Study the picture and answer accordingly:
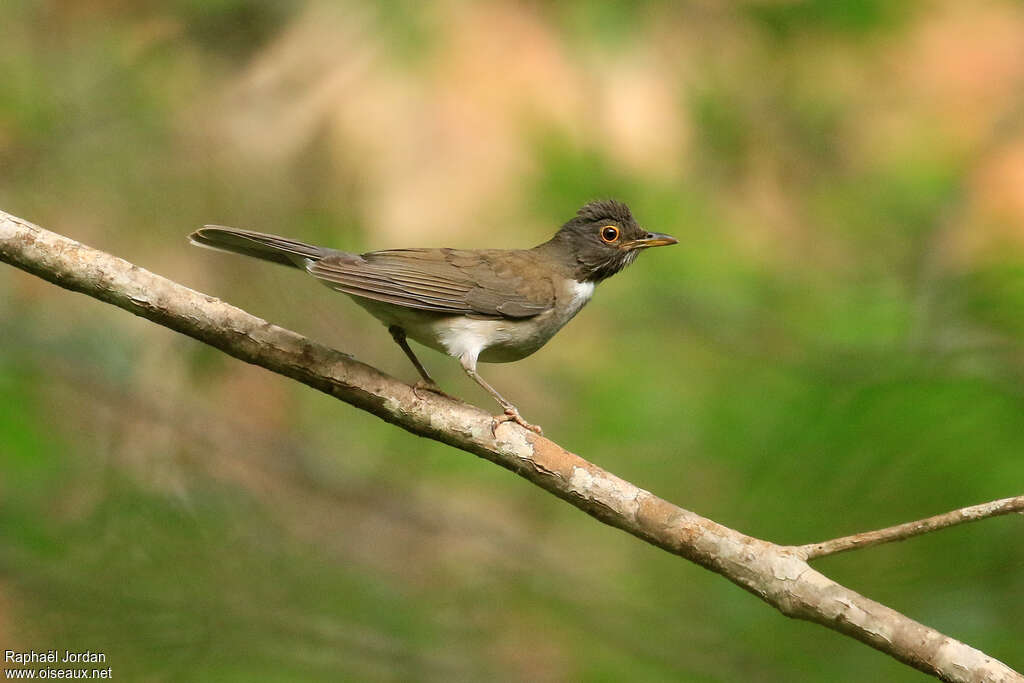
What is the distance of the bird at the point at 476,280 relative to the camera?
3.95 metres

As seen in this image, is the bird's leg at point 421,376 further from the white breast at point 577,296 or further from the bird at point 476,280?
the white breast at point 577,296

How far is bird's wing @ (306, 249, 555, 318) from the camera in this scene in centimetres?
397

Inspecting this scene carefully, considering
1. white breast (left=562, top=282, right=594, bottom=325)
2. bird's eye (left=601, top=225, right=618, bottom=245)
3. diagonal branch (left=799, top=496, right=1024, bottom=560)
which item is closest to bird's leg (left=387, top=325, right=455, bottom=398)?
white breast (left=562, top=282, right=594, bottom=325)

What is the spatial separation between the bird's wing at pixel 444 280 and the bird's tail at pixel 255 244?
0.06 m

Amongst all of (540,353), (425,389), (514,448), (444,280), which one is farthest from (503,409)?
(540,353)

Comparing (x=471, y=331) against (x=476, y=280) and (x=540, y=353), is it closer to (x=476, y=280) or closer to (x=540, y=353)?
(x=476, y=280)

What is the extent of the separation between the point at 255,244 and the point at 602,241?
1.67m

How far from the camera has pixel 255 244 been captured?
3.95 m

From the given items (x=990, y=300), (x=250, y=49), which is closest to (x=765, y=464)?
(x=990, y=300)

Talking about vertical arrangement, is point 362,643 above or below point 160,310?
below

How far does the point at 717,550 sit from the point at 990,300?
1.70 m

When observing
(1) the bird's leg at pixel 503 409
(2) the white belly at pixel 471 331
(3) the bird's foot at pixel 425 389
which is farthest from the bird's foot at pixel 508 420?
(2) the white belly at pixel 471 331

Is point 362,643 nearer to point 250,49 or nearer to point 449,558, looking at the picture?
point 449,558

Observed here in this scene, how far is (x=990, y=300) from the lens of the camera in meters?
4.02
